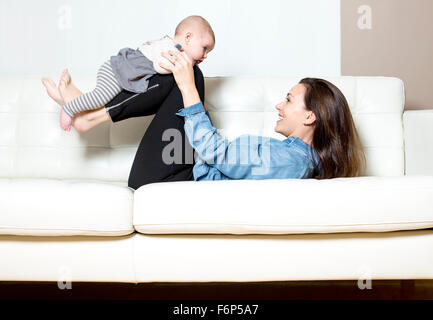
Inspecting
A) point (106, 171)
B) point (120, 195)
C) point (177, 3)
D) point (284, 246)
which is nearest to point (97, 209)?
point (120, 195)

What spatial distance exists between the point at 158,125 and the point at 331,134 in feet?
1.94

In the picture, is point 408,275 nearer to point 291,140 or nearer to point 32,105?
point 291,140

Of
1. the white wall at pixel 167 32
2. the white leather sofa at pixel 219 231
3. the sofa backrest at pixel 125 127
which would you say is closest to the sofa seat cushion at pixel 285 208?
the white leather sofa at pixel 219 231

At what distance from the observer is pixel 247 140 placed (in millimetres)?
1543

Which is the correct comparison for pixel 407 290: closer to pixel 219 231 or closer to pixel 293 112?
pixel 293 112

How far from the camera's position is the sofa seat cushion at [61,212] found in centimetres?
127

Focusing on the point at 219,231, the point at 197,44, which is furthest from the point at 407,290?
the point at 197,44

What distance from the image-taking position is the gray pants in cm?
157

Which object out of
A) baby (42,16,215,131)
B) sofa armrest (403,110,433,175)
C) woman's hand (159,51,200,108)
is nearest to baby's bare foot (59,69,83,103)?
baby (42,16,215,131)

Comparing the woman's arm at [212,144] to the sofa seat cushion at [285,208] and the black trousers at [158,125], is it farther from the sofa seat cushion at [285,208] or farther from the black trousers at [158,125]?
the sofa seat cushion at [285,208]

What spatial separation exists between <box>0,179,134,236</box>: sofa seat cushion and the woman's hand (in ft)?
1.34

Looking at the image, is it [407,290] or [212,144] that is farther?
[407,290]

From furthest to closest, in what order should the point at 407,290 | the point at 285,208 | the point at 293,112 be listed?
the point at 407,290, the point at 293,112, the point at 285,208

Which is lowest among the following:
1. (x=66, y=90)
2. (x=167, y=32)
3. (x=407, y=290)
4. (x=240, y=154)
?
(x=407, y=290)
